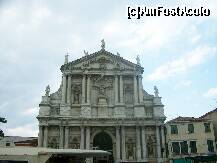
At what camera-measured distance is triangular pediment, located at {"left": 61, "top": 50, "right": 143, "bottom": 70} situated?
112 ft

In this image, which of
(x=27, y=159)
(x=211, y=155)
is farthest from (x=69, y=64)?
(x=27, y=159)

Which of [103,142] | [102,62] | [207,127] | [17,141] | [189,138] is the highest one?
[102,62]

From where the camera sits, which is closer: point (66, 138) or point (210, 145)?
point (66, 138)

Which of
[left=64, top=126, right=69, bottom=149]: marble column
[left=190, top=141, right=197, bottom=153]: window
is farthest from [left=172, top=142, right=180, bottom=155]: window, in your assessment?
[left=64, top=126, right=69, bottom=149]: marble column

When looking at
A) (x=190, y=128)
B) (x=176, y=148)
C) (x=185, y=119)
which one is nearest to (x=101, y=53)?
(x=185, y=119)

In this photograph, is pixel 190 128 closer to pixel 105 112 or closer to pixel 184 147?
pixel 184 147

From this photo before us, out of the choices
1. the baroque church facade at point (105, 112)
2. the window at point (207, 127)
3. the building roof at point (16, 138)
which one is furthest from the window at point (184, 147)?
the building roof at point (16, 138)

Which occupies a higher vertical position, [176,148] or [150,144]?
[150,144]

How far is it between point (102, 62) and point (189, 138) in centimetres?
1339

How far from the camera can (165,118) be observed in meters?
32.0

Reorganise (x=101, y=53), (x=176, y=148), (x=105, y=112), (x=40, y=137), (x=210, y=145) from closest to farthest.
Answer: (x=40, y=137) < (x=105, y=112) < (x=210, y=145) < (x=176, y=148) < (x=101, y=53)

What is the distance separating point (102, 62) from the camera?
34.6 meters

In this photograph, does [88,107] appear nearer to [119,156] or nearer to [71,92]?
[71,92]

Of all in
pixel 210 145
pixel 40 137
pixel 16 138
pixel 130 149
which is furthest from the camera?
pixel 16 138
